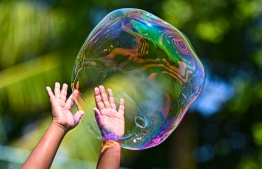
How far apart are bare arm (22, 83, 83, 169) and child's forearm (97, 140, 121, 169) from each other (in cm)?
17

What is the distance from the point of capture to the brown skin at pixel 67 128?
2850 millimetres

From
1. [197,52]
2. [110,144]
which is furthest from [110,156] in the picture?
[197,52]

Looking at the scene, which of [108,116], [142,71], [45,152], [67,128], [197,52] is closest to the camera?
[45,152]

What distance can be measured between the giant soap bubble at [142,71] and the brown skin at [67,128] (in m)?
0.29

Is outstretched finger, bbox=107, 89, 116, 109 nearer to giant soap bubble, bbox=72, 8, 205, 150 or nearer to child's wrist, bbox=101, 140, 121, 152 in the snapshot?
child's wrist, bbox=101, 140, 121, 152

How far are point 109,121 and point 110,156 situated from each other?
171 mm

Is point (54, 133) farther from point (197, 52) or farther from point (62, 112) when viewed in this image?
point (197, 52)

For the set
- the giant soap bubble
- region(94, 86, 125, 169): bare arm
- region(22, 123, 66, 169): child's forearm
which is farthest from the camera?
the giant soap bubble

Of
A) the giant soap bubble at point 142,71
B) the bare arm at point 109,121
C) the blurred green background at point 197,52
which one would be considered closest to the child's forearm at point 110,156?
the bare arm at point 109,121

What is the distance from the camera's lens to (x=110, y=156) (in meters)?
3.04

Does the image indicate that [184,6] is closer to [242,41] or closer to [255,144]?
[242,41]

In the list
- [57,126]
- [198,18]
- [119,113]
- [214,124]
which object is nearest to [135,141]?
[119,113]

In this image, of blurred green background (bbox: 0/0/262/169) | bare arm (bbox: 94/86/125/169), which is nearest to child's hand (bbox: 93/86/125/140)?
bare arm (bbox: 94/86/125/169)

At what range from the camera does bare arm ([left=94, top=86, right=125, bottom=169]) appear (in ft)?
10.3
